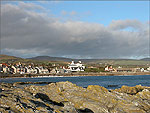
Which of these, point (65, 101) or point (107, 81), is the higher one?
point (65, 101)

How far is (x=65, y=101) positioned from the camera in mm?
18031

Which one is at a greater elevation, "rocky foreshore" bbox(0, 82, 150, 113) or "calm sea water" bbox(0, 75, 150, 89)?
"rocky foreshore" bbox(0, 82, 150, 113)

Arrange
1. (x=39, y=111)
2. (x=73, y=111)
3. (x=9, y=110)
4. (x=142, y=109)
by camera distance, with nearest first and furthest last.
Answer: (x=9, y=110) → (x=39, y=111) → (x=73, y=111) → (x=142, y=109)

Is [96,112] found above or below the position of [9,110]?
below

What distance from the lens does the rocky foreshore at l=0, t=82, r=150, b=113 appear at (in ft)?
45.0

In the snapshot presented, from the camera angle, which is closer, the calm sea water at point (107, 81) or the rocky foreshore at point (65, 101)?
the rocky foreshore at point (65, 101)

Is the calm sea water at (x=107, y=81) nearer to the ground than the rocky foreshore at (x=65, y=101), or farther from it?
nearer to the ground

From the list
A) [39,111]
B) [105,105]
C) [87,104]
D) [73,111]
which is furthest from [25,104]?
[105,105]

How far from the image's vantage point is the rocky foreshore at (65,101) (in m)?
13.7

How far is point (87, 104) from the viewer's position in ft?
56.3

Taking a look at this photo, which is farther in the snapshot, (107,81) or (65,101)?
(107,81)

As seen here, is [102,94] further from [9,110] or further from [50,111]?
[9,110]

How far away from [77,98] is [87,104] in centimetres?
148

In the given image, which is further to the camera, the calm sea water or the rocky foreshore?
the calm sea water
